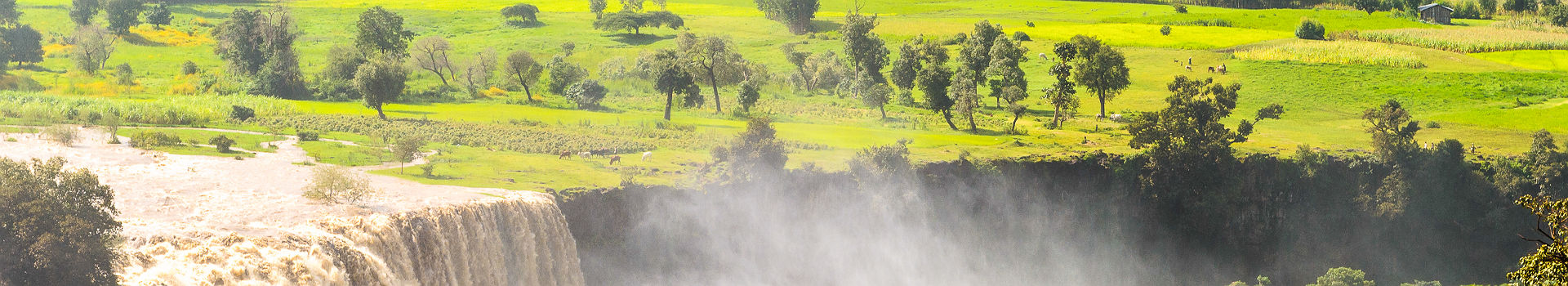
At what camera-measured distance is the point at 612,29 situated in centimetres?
13225

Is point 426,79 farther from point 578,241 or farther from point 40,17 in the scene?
point 578,241

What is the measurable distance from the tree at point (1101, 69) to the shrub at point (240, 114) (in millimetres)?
57971

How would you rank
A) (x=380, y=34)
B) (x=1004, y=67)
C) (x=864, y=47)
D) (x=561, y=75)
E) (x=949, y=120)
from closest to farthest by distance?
(x=949, y=120) → (x=1004, y=67) → (x=380, y=34) → (x=561, y=75) → (x=864, y=47)

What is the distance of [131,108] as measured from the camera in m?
77.8

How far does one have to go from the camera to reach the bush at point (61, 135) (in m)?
62.6

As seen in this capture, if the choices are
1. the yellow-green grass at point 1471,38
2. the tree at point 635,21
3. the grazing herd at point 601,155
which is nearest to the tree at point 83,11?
the tree at point 635,21

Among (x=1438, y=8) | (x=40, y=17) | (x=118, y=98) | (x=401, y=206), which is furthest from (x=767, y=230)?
(x=1438, y=8)

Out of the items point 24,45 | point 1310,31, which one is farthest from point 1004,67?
point 24,45

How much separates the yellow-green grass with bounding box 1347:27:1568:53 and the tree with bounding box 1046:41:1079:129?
48.8 metres

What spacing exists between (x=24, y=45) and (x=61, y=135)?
44238mm

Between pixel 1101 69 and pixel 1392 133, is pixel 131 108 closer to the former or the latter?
pixel 1101 69

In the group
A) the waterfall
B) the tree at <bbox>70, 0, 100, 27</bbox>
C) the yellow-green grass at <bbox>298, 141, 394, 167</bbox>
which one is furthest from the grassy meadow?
the waterfall

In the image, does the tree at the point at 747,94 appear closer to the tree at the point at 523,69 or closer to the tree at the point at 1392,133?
the tree at the point at 523,69

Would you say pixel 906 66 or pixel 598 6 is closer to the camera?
pixel 906 66
